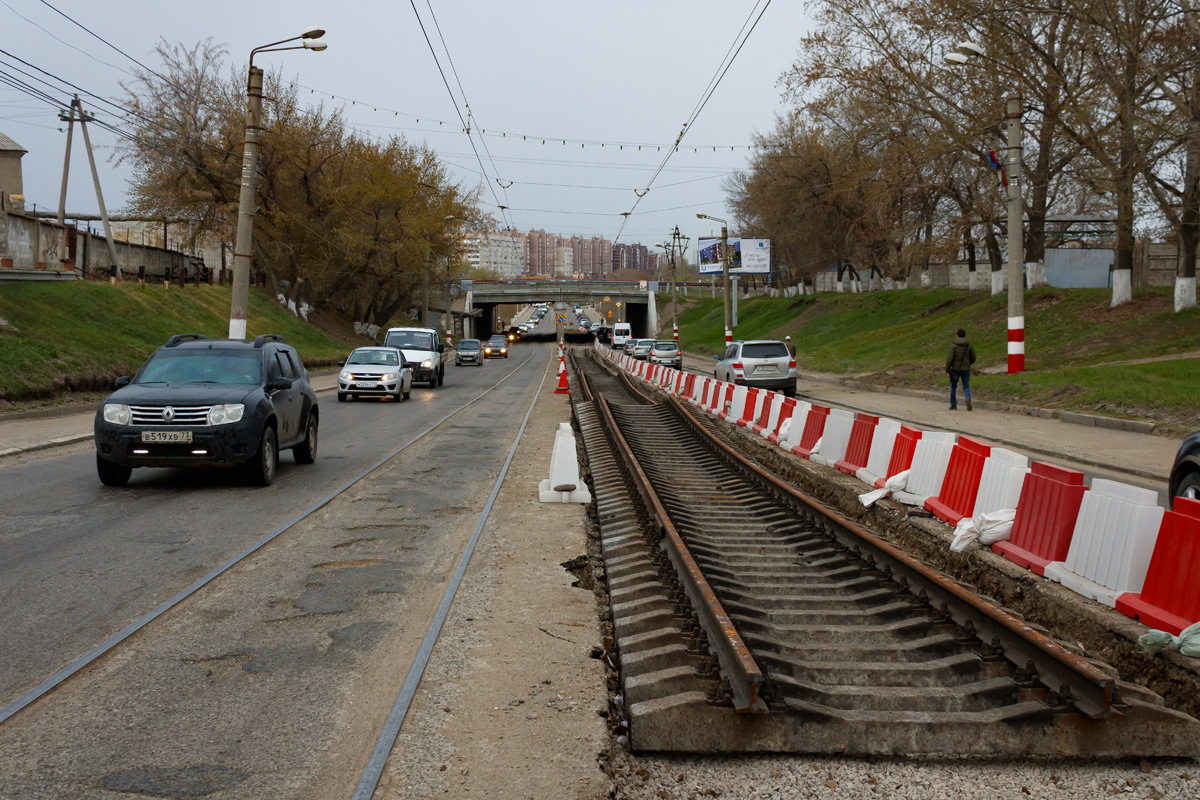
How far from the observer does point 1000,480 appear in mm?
8156

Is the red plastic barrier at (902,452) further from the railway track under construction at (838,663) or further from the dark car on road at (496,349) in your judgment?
the dark car on road at (496,349)

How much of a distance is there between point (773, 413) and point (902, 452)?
7.13 m

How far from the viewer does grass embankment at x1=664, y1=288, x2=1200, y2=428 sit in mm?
21453

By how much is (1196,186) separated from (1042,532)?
2674 centimetres

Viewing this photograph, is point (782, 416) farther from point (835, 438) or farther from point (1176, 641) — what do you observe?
point (1176, 641)

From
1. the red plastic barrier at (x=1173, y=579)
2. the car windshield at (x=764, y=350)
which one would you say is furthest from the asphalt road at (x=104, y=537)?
the car windshield at (x=764, y=350)

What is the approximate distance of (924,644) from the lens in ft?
18.2

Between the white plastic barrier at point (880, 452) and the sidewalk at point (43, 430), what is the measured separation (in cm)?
1120

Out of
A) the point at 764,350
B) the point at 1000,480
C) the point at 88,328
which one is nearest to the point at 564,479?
the point at 1000,480

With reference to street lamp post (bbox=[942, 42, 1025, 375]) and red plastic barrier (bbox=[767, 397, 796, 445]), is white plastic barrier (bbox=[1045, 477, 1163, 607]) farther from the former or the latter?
street lamp post (bbox=[942, 42, 1025, 375])

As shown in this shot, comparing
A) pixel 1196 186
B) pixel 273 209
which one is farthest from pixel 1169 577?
pixel 273 209

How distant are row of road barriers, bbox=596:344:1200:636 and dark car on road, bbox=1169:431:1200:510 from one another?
81cm

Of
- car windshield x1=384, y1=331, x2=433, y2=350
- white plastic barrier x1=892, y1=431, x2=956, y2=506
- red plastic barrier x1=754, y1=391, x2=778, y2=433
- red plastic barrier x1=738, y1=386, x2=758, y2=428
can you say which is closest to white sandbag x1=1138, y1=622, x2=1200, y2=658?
white plastic barrier x1=892, y1=431, x2=956, y2=506

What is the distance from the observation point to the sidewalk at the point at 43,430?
15.3m
